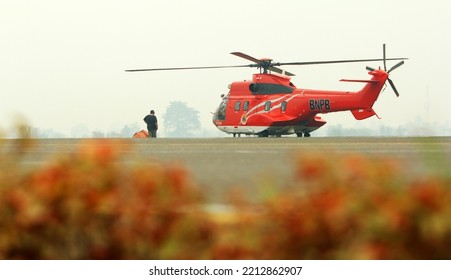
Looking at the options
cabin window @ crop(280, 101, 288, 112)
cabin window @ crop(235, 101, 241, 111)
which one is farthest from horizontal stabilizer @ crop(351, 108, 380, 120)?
cabin window @ crop(235, 101, 241, 111)

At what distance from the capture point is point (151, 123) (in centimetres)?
3475

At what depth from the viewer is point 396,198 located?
16.7 feet

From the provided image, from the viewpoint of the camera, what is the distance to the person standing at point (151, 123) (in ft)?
114

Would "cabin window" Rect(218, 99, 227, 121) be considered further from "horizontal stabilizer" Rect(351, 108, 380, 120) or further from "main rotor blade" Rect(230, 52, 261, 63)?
"horizontal stabilizer" Rect(351, 108, 380, 120)

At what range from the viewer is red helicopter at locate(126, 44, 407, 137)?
1469 inches

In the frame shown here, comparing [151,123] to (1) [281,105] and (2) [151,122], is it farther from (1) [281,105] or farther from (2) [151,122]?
(1) [281,105]

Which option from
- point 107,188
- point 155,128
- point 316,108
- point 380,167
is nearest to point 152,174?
point 107,188

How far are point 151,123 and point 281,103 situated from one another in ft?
23.3

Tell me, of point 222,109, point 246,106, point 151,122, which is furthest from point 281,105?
point 151,122

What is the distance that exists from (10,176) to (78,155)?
547mm

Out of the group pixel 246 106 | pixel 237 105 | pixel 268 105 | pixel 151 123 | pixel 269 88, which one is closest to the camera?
pixel 151 123

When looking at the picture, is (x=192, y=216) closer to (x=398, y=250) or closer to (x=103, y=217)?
(x=103, y=217)

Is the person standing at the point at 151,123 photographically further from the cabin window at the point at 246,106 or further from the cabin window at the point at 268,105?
the cabin window at the point at 246,106

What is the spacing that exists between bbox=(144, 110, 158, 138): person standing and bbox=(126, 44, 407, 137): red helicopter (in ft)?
7.47
